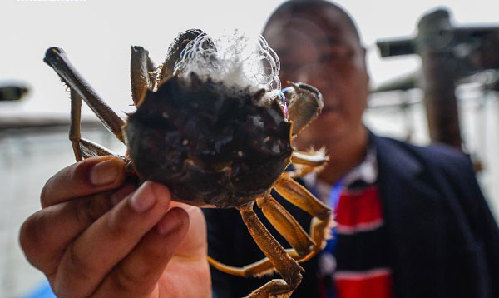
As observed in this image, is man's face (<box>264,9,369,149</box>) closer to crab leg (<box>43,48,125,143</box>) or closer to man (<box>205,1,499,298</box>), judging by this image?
man (<box>205,1,499,298</box>)

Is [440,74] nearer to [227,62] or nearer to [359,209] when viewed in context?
[359,209]

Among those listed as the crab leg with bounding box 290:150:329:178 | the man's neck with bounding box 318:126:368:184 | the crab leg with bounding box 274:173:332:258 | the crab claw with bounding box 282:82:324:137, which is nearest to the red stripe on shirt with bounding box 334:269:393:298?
the man's neck with bounding box 318:126:368:184

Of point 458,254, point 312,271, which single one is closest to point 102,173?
point 312,271

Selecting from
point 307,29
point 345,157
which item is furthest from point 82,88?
point 345,157

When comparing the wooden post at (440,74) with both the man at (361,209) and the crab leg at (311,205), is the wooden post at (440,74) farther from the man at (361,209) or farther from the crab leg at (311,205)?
the crab leg at (311,205)

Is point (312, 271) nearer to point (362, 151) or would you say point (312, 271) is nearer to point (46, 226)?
point (362, 151)

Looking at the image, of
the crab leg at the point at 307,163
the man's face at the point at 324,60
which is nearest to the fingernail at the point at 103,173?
the crab leg at the point at 307,163

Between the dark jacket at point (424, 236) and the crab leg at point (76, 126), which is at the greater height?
the crab leg at point (76, 126)
